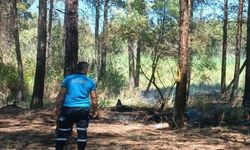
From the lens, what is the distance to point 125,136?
447 inches

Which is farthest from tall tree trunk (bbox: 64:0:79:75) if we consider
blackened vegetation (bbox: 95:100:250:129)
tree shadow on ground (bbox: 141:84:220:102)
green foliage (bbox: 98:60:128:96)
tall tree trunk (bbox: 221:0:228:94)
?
tall tree trunk (bbox: 221:0:228:94)

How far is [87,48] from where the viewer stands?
1447 inches

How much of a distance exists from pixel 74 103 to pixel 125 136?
3270 millimetres

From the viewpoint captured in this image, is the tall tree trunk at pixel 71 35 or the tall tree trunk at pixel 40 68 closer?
the tall tree trunk at pixel 71 35

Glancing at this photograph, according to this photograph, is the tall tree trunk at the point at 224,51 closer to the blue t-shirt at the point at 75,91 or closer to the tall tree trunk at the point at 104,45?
the tall tree trunk at the point at 104,45

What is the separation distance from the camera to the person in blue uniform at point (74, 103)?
8.34 metres

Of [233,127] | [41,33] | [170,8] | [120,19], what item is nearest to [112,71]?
[120,19]

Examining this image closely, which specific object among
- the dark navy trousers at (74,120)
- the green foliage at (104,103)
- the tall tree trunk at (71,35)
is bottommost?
the green foliage at (104,103)

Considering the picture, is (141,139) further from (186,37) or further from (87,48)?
(87,48)

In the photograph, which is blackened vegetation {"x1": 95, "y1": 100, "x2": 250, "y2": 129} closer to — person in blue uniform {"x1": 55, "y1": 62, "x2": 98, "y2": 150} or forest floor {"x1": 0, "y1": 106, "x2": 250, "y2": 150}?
forest floor {"x1": 0, "y1": 106, "x2": 250, "y2": 150}

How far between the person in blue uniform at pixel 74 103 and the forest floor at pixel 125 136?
1.40m

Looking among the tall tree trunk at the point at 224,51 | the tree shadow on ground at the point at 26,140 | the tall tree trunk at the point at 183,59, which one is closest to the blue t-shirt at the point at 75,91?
the tree shadow on ground at the point at 26,140

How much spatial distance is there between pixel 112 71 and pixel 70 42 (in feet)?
50.5

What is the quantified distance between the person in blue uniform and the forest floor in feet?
4.58
